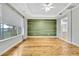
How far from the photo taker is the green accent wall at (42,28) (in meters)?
16.1

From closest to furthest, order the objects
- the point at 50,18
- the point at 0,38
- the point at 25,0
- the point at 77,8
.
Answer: the point at 25,0 < the point at 0,38 < the point at 77,8 < the point at 50,18

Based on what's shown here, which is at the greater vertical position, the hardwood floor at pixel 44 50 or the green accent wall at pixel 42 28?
the green accent wall at pixel 42 28

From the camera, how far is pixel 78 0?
8.34 feet

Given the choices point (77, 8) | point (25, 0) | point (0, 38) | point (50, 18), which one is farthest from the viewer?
point (50, 18)

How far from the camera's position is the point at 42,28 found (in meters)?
16.2

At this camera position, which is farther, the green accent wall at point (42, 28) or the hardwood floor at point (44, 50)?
the green accent wall at point (42, 28)

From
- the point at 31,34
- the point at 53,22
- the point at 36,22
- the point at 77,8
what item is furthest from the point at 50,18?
the point at 77,8

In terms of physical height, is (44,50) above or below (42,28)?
below

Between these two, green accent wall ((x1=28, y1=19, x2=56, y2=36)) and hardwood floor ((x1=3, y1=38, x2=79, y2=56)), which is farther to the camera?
green accent wall ((x1=28, y1=19, x2=56, y2=36))

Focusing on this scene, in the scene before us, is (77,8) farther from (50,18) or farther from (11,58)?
(50,18)

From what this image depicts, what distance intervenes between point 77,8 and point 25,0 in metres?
6.29

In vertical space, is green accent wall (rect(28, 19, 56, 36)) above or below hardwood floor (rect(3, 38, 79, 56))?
above

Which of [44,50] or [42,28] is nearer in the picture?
[44,50]

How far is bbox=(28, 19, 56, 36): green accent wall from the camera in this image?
16141 millimetres
